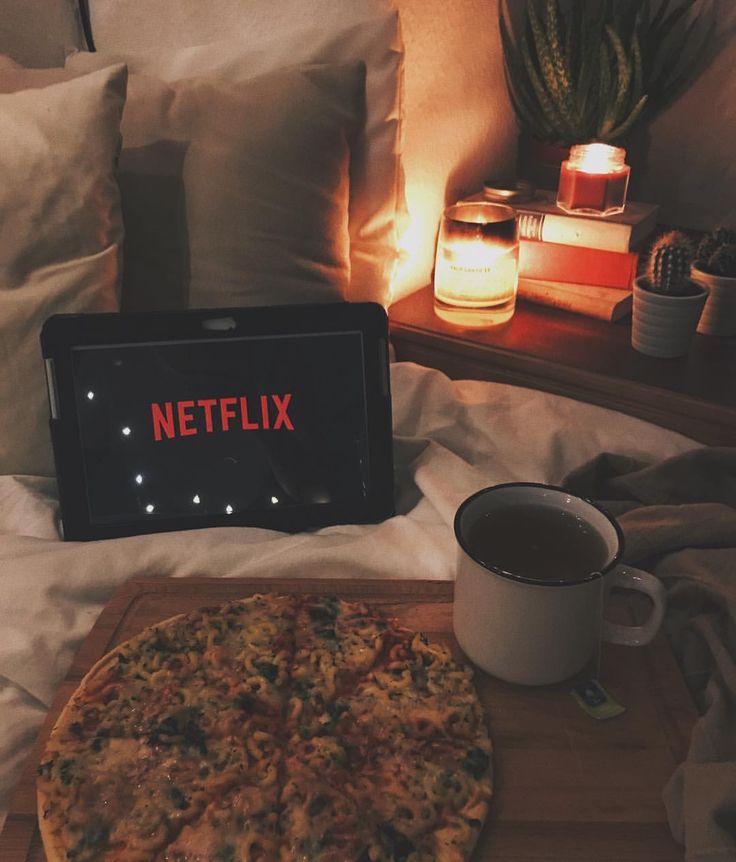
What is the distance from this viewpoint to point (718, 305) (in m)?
1.34

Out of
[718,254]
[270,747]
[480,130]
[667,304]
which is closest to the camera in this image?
[270,747]

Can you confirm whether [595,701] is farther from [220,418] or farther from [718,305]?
[718,305]

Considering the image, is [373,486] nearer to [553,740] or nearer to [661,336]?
[553,740]

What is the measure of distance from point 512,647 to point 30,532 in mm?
575

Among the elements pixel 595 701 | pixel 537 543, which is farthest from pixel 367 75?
pixel 595 701

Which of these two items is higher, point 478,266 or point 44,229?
point 44,229

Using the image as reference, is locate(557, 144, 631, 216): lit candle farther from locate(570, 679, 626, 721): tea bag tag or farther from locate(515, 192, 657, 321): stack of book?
locate(570, 679, 626, 721): tea bag tag

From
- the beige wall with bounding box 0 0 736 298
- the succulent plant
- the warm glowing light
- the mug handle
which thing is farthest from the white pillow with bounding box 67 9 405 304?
the mug handle

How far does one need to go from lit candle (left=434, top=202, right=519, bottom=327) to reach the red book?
9 cm

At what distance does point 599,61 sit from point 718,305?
55cm

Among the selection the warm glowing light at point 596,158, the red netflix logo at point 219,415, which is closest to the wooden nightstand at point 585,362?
the warm glowing light at point 596,158

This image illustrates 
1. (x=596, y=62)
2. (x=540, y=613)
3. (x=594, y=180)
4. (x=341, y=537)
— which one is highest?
(x=596, y=62)

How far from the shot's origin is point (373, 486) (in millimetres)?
976

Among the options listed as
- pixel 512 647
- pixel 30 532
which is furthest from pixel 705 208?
pixel 30 532
